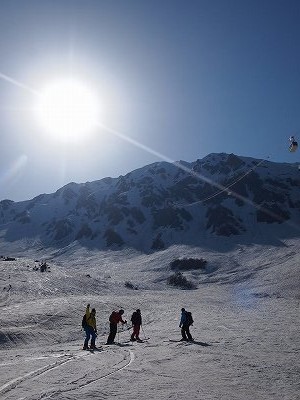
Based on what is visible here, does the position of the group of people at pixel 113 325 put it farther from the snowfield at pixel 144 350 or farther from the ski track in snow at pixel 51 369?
the ski track in snow at pixel 51 369

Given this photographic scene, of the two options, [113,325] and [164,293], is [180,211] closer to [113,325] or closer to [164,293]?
[164,293]

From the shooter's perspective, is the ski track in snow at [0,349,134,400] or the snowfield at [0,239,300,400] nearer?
the ski track in snow at [0,349,134,400]

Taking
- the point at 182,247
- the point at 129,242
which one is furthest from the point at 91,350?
the point at 129,242

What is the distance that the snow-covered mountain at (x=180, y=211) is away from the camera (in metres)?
131

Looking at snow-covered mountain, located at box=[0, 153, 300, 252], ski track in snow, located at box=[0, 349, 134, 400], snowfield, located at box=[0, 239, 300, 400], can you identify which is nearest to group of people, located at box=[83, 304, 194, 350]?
snowfield, located at box=[0, 239, 300, 400]

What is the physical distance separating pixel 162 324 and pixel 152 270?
2425 inches

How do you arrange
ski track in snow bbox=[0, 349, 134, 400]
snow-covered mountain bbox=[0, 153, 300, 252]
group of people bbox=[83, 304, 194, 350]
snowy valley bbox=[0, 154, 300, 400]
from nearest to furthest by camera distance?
ski track in snow bbox=[0, 349, 134, 400]
snowy valley bbox=[0, 154, 300, 400]
group of people bbox=[83, 304, 194, 350]
snow-covered mountain bbox=[0, 153, 300, 252]

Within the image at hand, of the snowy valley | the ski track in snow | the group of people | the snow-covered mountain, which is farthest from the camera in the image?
the snow-covered mountain

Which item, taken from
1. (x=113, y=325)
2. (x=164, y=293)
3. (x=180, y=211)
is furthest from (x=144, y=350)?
(x=180, y=211)

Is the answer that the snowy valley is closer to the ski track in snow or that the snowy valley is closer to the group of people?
the ski track in snow

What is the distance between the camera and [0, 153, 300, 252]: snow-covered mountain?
131375mm

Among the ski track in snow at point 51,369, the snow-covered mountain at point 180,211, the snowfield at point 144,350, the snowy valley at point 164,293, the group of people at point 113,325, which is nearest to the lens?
the ski track in snow at point 51,369

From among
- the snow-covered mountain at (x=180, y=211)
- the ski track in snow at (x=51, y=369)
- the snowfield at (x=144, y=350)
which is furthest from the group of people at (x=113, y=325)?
the snow-covered mountain at (x=180, y=211)

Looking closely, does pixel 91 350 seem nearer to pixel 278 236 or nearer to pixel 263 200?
pixel 278 236
